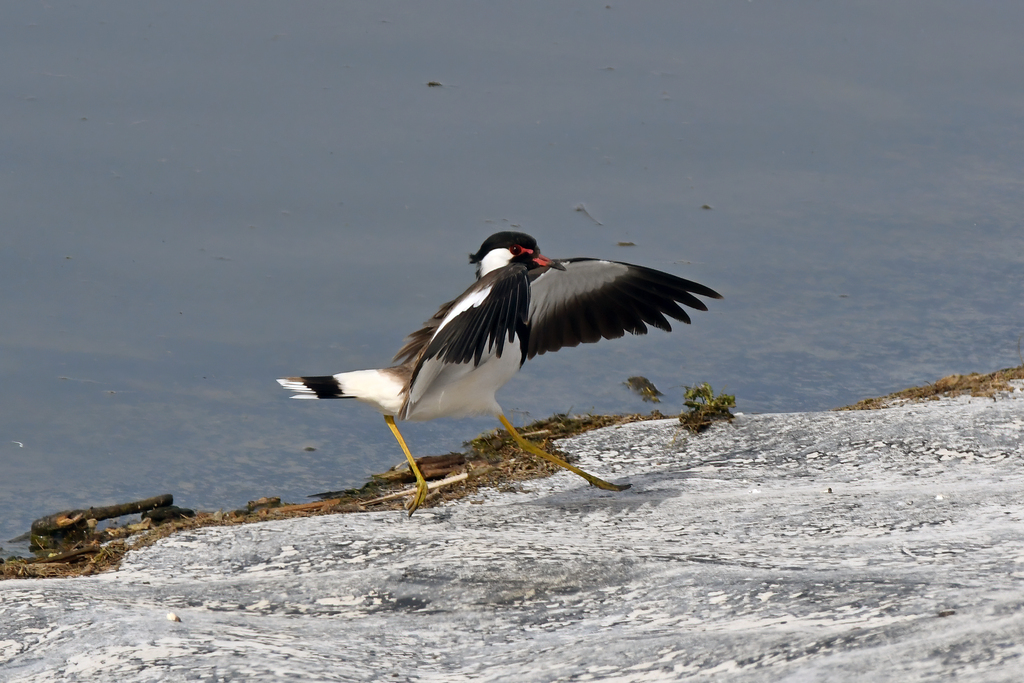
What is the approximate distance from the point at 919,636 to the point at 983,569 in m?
0.72

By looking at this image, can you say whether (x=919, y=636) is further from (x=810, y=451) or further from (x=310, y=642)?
(x=810, y=451)

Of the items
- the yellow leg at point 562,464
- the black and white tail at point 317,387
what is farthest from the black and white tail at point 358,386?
the yellow leg at point 562,464

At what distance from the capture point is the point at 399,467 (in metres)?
5.63

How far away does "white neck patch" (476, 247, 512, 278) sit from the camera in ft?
17.2

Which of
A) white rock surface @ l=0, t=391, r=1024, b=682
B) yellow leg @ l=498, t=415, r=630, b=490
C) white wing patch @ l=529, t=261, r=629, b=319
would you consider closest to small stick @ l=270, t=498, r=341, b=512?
white rock surface @ l=0, t=391, r=1024, b=682

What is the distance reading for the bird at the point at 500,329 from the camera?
4531 mm

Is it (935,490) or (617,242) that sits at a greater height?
(617,242)

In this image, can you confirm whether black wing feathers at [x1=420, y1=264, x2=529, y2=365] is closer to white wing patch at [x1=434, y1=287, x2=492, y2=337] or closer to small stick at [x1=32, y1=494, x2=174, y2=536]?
white wing patch at [x1=434, y1=287, x2=492, y2=337]

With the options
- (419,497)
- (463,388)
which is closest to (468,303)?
(463,388)

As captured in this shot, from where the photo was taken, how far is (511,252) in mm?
5246

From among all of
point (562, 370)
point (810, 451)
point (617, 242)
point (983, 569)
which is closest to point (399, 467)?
point (562, 370)

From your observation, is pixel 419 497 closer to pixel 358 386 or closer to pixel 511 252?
pixel 358 386

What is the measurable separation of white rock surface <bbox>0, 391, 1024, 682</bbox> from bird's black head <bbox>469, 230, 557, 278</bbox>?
100cm

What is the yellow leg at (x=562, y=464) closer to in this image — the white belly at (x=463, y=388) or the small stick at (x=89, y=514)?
the white belly at (x=463, y=388)
